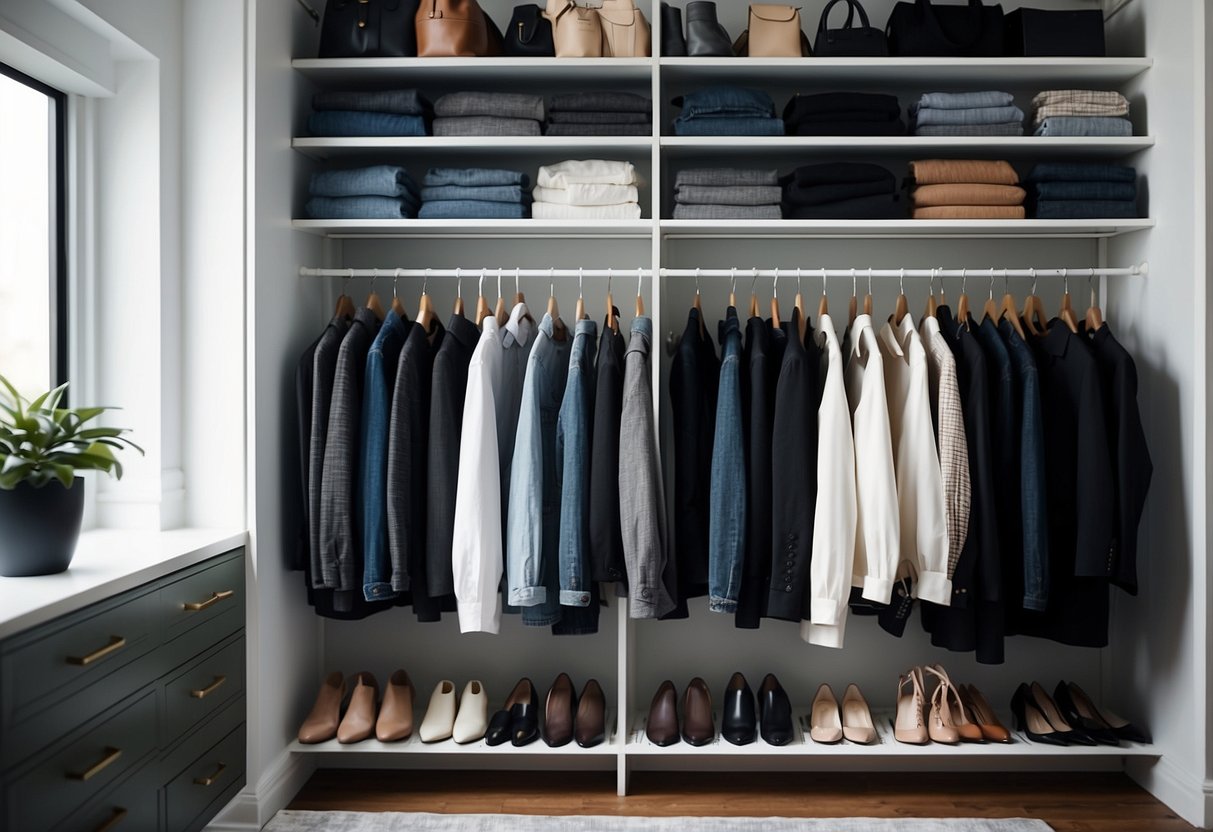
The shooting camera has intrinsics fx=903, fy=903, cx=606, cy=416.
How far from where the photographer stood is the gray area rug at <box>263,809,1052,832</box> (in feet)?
8.37

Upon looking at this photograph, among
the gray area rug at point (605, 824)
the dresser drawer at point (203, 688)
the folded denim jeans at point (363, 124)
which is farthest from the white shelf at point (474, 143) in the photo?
the gray area rug at point (605, 824)

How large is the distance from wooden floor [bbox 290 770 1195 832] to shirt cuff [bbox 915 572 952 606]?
0.69 meters

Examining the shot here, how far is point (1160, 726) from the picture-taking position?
2.71 m

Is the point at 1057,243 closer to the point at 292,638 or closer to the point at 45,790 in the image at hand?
the point at 292,638

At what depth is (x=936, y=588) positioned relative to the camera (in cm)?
251

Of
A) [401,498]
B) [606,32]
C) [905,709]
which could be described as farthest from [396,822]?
[606,32]

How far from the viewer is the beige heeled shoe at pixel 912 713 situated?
272 centimetres

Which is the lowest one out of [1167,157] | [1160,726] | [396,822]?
[396,822]

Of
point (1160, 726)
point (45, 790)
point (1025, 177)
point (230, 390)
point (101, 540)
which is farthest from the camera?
point (1025, 177)

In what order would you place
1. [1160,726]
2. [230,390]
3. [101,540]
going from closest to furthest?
[101,540]
[230,390]
[1160,726]

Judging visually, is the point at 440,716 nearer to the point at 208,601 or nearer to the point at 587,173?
the point at 208,601

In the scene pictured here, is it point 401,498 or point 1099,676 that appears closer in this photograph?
point 401,498

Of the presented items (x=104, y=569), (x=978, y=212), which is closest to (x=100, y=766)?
(x=104, y=569)

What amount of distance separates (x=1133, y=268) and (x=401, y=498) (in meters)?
2.30
